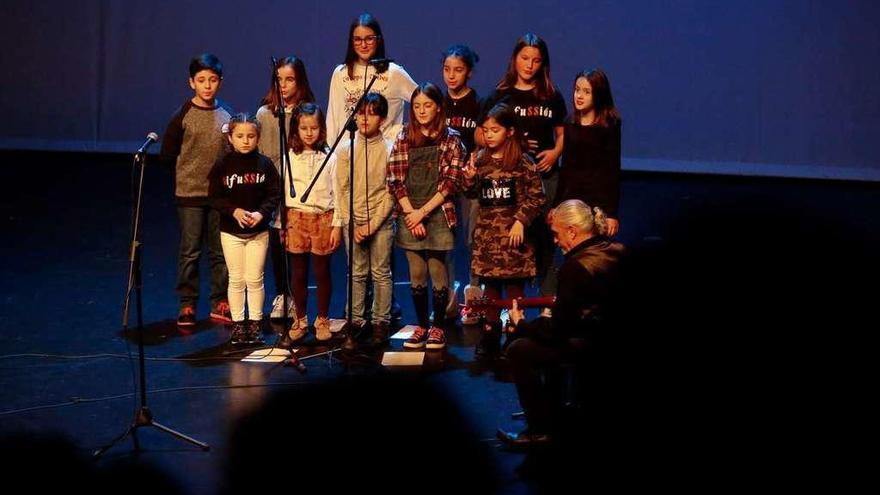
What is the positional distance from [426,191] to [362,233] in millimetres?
406

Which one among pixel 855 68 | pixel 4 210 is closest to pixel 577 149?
pixel 4 210

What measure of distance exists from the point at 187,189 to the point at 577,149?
6.65 feet

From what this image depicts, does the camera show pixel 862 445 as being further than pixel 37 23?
No

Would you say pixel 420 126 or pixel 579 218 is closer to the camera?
pixel 579 218

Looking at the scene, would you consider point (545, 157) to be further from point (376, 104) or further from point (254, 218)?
point (254, 218)

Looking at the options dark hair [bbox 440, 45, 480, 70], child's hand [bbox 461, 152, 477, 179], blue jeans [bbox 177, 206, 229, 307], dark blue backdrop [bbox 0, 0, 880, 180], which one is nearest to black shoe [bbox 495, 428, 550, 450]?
child's hand [bbox 461, 152, 477, 179]

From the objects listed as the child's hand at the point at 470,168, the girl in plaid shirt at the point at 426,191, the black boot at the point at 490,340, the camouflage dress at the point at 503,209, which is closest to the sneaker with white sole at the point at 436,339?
the girl in plaid shirt at the point at 426,191

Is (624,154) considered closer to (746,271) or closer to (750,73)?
(750,73)

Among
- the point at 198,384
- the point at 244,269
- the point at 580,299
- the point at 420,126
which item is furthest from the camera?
the point at 244,269

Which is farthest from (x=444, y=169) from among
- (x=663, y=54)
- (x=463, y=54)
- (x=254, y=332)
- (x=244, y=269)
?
(x=663, y=54)

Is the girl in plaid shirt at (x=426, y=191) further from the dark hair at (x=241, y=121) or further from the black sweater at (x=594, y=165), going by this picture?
the dark hair at (x=241, y=121)

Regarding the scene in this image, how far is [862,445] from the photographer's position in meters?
2.46

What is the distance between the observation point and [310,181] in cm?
546

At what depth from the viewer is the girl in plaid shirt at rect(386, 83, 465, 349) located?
525 centimetres
